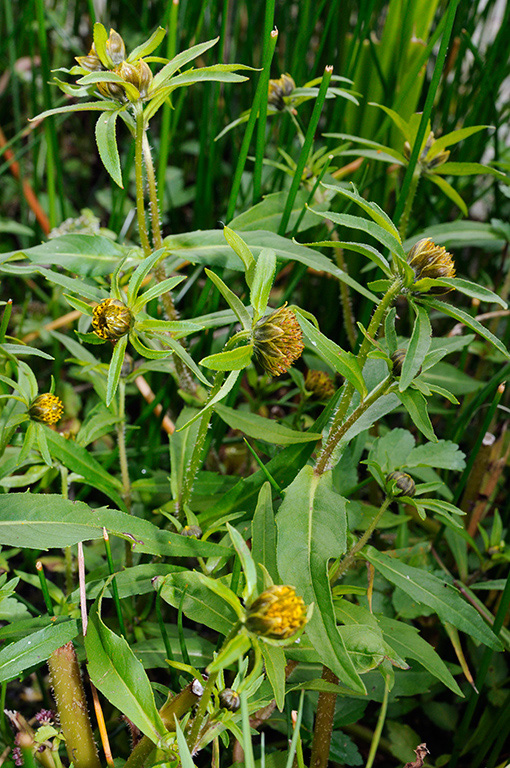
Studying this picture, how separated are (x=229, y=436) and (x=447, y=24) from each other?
3.23ft

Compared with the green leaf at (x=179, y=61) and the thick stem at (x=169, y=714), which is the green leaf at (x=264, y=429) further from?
the green leaf at (x=179, y=61)

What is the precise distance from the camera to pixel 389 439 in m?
1.05

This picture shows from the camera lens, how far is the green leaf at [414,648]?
33.7 inches

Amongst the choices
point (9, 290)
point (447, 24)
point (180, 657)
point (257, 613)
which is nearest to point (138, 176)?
point (447, 24)

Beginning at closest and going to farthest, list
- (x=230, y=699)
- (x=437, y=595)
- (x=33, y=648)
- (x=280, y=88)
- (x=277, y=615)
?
1. (x=277, y=615)
2. (x=230, y=699)
3. (x=33, y=648)
4. (x=437, y=595)
5. (x=280, y=88)

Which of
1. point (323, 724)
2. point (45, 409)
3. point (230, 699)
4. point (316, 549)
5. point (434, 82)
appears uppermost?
point (434, 82)

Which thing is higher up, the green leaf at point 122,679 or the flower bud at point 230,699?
the flower bud at point 230,699

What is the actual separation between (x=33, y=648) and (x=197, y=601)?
0.22 metres

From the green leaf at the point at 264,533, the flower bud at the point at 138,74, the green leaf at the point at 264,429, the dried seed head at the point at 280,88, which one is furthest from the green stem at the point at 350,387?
the dried seed head at the point at 280,88

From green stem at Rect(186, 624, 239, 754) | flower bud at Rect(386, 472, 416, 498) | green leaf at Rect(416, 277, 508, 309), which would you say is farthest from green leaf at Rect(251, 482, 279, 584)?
green leaf at Rect(416, 277, 508, 309)

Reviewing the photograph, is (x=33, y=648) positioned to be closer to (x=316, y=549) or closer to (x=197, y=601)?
(x=197, y=601)

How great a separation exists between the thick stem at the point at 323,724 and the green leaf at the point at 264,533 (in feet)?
0.77

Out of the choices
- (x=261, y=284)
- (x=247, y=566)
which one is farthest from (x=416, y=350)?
(x=247, y=566)

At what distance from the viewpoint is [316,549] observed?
2.55ft
